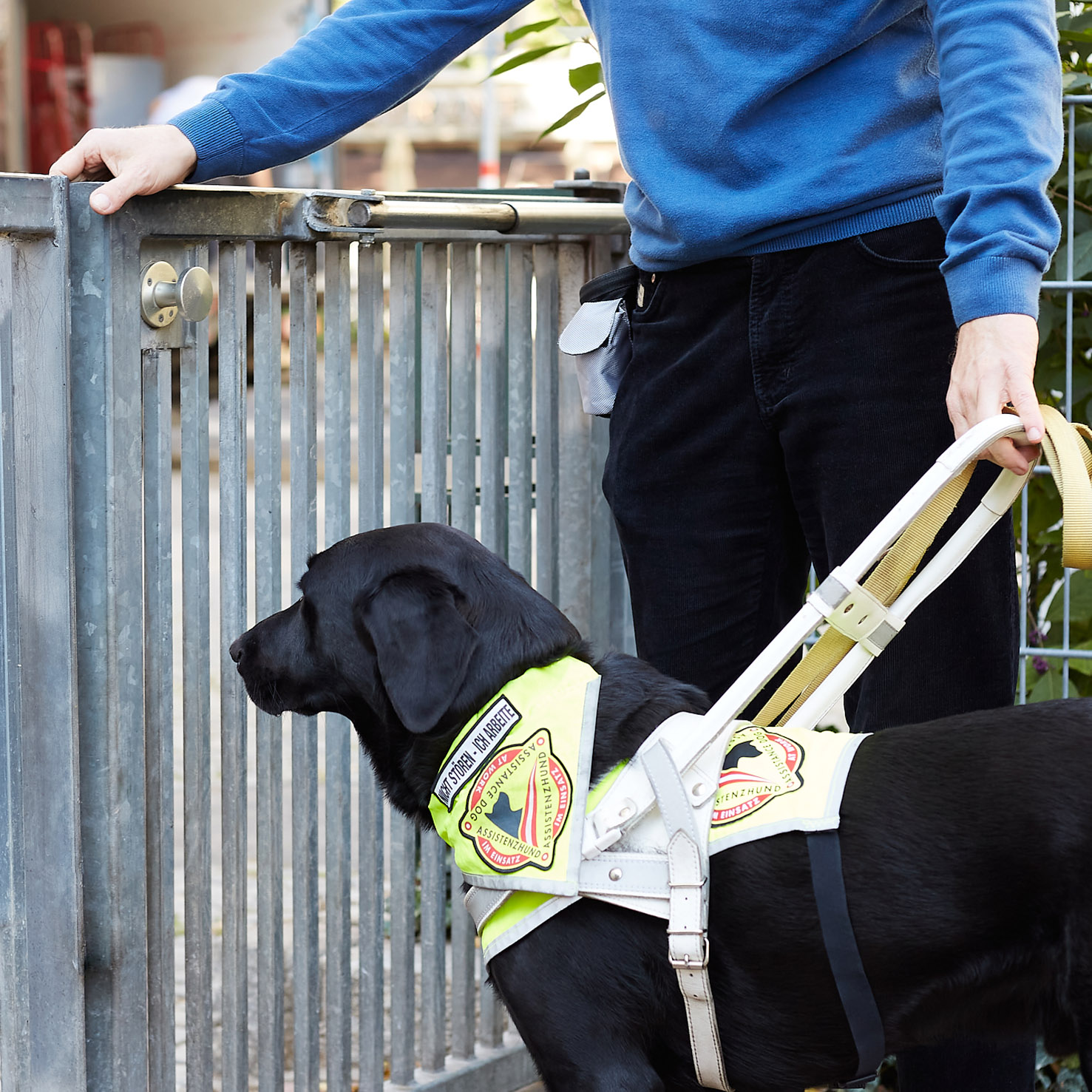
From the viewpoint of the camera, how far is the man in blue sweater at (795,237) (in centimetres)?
196

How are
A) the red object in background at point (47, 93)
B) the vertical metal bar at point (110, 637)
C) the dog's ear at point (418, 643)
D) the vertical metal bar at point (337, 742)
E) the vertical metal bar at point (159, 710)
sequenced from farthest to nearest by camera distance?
the red object in background at point (47, 93)
the vertical metal bar at point (337, 742)
the vertical metal bar at point (159, 710)
the vertical metal bar at point (110, 637)
the dog's ear at point (418, 643)

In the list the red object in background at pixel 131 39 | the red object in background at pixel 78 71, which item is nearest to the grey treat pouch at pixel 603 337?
the red object in background at pixel 78 71

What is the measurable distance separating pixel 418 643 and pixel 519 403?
39.2 inches

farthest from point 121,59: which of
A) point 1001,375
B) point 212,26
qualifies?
point 1001,375

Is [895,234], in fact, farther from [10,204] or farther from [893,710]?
[10,204]

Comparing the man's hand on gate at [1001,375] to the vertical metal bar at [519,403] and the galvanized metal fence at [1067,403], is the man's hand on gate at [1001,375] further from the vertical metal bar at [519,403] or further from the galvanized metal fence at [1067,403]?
the vertical metal bar at [519,403]

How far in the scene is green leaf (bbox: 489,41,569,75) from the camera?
289 centimetres

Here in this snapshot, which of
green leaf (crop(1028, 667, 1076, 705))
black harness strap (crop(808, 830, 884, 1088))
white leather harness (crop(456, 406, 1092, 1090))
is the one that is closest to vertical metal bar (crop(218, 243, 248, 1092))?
white leather harness (crop(456, 406, 1092, 1090))

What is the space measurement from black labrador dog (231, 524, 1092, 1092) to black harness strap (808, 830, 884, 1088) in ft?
0.04

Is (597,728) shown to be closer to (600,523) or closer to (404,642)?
(404,642)

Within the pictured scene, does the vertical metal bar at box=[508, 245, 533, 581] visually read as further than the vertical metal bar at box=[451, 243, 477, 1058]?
Yes

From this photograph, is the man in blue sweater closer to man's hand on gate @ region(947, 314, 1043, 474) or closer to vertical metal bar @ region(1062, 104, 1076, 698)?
man's hand on gate @ region(947, 314, 1043, 474)

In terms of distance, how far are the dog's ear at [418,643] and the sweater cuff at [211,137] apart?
68 centimetres

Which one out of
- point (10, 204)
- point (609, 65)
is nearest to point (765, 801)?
point (609, 65)
